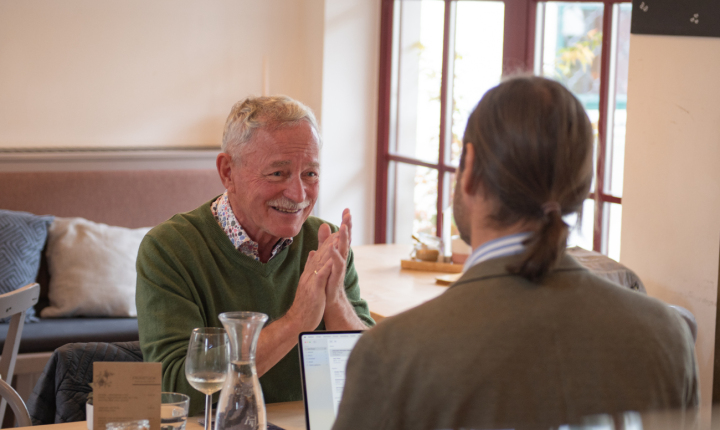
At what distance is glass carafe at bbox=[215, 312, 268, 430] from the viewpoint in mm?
1123

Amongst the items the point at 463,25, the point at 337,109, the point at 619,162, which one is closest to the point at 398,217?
the point at 337,109

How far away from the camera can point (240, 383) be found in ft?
3.70

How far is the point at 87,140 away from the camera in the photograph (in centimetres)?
405

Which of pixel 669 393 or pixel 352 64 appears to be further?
pixel 352 64

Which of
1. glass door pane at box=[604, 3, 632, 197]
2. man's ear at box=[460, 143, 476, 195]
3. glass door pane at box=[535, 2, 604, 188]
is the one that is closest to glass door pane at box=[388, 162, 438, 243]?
glass door pane at box=[535, 2, 604, 188]

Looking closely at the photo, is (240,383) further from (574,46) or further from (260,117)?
(574,46)

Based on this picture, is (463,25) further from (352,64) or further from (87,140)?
(87,140)

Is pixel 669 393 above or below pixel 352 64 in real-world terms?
below

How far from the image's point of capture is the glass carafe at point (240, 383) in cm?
112

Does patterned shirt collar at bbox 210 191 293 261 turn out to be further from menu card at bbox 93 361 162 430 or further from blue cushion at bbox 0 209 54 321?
blue cushion at bbox 0 209 54 321

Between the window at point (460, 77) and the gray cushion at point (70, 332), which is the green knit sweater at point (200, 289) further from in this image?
the gray cushion at point (70, 332)

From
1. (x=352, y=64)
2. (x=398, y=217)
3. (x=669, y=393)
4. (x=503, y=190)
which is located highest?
(x=352, y=64)

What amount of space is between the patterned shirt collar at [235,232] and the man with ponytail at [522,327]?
3.07 feet

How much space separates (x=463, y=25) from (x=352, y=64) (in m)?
0.86
